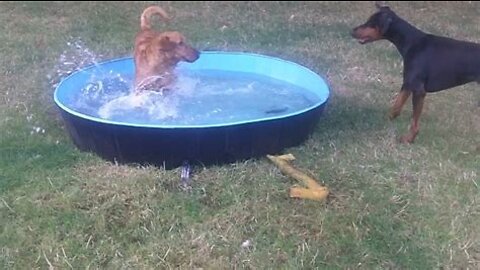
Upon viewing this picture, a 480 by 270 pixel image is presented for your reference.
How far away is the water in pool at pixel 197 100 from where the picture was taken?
537cm

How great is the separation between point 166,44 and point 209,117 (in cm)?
57

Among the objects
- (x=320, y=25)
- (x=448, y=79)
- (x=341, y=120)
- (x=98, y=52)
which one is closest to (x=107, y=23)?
(x=98, y=52)

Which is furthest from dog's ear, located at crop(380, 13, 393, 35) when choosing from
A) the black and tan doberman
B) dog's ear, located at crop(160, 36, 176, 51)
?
dog's ear, located at crop(160, 36, 176, 51)

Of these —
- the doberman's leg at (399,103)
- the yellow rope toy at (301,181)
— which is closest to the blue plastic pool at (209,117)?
the yellow rope toy at (301,181)

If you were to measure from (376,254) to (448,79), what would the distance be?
1.76 m

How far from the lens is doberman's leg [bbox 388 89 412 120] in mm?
5523

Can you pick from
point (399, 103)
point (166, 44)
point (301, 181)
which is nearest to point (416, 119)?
point (399, 103)

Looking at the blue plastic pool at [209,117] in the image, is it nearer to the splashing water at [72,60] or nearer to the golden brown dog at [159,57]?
the golden brown dog at [159,57]

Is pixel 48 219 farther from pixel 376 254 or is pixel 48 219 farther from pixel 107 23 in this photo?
pixel 107 23

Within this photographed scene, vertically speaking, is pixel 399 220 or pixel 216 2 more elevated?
pixel 399 220

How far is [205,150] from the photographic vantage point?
468 centimetres

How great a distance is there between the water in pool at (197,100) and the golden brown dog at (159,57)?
0.08 metres

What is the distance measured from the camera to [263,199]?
445 centimetres

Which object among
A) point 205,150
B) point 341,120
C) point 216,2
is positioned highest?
point 205,150
